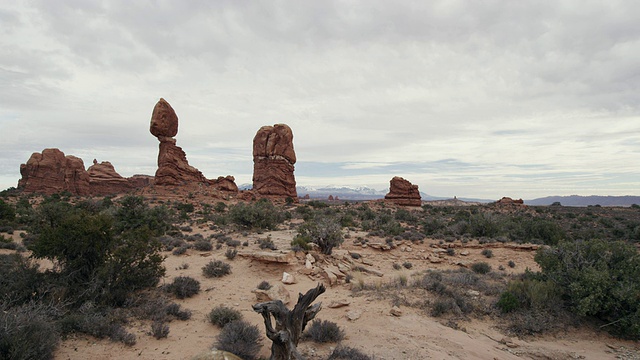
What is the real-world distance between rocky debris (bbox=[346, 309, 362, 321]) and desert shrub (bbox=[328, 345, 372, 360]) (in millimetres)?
1830

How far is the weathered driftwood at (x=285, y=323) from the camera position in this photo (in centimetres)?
427

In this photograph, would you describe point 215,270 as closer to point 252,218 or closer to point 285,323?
point 285,323

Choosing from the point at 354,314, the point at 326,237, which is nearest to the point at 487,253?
the point at 326,237

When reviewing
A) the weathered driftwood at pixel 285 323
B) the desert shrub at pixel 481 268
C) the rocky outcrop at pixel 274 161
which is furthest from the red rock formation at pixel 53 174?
the desert shrub at pixel 481 268

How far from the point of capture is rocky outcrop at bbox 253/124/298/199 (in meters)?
46.7

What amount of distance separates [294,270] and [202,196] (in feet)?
103

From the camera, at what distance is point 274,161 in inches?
1859

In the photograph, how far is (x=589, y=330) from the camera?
7.23 m

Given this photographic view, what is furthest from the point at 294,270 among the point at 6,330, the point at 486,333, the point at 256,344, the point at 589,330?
the point at 589,330

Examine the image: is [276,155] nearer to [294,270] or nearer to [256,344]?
[294,270]

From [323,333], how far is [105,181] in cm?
6034

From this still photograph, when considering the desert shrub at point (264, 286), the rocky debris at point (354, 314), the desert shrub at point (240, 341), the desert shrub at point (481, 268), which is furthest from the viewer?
the desert shrub at point (481, 268)

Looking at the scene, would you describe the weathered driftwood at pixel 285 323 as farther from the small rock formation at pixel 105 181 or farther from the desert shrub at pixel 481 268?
the small rock formation at pixel 105 181

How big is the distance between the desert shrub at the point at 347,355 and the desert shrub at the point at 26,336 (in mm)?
4403
